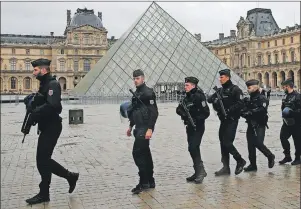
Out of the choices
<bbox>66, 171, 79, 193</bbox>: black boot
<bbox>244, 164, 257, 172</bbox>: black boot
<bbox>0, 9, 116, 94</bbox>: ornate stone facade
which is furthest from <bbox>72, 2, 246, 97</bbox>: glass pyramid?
<bbox>0, 9, 116, 94</bbox>: ornate stone facade

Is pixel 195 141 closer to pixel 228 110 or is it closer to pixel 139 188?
pixel 228 110

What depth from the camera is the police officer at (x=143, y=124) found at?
14.8ft

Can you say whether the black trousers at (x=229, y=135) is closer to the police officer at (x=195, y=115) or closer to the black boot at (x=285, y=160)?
the police officer at (x=195, y=115)

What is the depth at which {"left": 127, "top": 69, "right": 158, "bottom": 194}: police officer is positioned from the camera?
450cm

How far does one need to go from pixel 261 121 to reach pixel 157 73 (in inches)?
917

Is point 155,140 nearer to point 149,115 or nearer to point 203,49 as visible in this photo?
point 149,115

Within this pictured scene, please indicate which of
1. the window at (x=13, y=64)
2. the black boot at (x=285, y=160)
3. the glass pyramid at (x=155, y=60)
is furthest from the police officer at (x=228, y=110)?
the window at (x=13, y=64)

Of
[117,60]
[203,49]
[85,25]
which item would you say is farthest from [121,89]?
[85,25]

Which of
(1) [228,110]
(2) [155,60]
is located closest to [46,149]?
(1) [228,110]

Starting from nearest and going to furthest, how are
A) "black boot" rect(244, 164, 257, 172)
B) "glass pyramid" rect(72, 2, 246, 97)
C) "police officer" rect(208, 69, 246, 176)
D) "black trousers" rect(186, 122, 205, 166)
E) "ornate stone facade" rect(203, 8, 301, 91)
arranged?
"black trousers" rect(186, 122, 205, 166) < "police officer" rect(208, 69, 246, 176) < "black boot" rect(244, 164, 257, 172) < "glass pyramid" rect(72, 2, 246, 97) < "ornate stone facade" rect(203, 8, 301, 91)

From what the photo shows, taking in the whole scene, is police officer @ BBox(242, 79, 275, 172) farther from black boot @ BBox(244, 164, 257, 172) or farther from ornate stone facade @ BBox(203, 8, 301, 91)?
ornate stone facade @ BBox(203, 8, 301, 91)

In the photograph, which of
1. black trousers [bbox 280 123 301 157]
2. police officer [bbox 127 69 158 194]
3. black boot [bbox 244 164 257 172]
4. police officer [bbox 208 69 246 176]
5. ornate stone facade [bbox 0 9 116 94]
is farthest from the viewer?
ornate stone facade [bbox 0 9 116 94]

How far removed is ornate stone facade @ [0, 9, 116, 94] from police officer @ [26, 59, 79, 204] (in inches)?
2729

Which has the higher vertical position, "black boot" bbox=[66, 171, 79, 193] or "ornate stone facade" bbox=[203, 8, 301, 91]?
"ornate stone facade" bbox=[203, 8, 301, 91]
